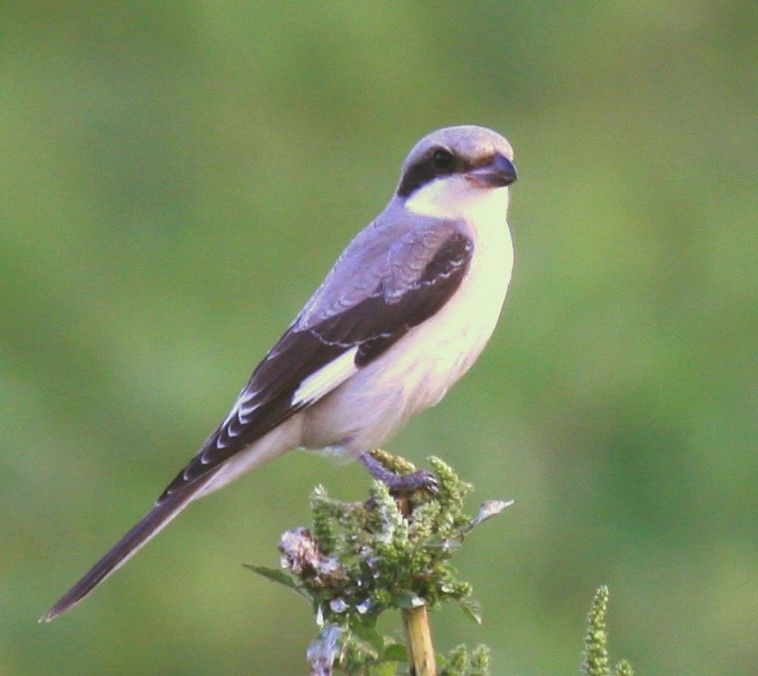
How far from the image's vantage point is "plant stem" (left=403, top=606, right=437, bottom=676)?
2.83 metres

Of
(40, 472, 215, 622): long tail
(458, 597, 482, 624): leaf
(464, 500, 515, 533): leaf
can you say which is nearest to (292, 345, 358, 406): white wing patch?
(40, 472, 215, 622): long tail

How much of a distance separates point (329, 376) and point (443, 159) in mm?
643

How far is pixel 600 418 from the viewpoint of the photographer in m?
7.00

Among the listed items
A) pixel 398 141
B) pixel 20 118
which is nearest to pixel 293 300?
pixel 398 141

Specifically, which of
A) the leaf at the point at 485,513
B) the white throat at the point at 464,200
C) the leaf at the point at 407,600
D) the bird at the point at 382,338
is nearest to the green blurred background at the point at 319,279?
the bird at the point at 382,338

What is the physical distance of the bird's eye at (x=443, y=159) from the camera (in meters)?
4.71

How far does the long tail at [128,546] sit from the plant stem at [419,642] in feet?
3.74

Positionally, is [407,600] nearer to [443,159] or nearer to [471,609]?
[471,609]

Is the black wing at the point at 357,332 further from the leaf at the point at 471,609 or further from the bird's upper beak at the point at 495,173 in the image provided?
the leaf at the point at 471,609

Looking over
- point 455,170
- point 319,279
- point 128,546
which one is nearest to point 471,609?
point 128,546

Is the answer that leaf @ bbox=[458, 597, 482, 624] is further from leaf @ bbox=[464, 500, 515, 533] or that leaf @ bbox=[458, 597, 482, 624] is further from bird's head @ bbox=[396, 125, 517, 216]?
bird's head @ bbox=[396, 125, 517, 216]

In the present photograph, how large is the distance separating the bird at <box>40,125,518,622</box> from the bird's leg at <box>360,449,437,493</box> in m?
0.01

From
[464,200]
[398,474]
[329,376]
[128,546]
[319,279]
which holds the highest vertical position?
[319,279]

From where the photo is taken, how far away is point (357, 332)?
178 inches
